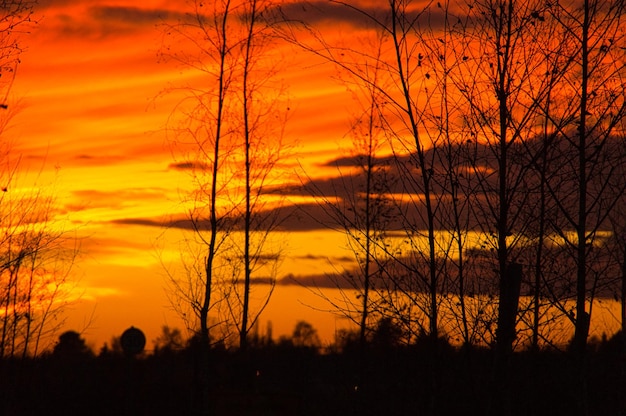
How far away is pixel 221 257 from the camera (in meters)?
20.8

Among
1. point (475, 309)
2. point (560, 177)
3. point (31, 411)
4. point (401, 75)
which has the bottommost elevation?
point (31, 411)

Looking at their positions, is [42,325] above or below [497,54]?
below

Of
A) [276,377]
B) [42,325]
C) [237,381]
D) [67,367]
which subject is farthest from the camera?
[276,377]

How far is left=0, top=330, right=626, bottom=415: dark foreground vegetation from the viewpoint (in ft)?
33.0

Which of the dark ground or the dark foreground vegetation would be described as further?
the dark ground

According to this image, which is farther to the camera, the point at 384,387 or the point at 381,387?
the point at 381,387

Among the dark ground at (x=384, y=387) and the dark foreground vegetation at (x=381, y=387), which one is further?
the dark ground at (x=384, y=387)

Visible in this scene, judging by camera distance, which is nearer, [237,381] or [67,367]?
[237,381]

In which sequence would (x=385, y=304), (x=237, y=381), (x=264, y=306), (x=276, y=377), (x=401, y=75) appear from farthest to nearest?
(x=276, y=377) → (x=264, y=306) → (x=237, y=381) → (x=385, y=304) → (x=401, y=75)

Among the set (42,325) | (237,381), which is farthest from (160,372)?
(237,381)

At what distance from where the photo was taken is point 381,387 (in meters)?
25.4

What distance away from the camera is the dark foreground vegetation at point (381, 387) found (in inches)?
396

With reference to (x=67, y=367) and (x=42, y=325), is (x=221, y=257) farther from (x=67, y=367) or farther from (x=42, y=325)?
(x=67, y=367)

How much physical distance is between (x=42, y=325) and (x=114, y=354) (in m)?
43.9
